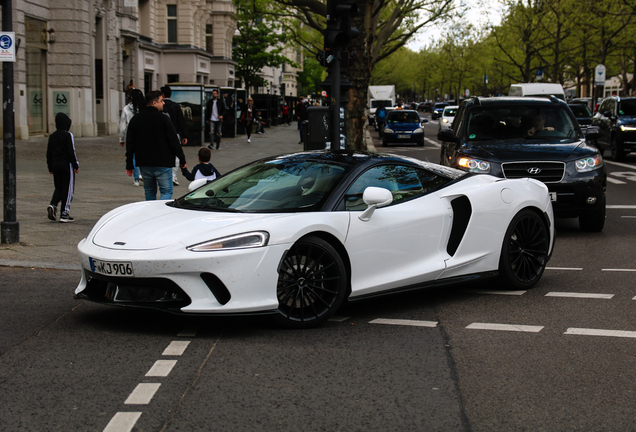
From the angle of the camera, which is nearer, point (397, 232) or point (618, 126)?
point (397, 232)

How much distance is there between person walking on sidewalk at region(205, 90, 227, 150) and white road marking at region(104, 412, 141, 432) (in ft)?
77.0

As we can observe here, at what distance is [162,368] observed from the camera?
4.59m

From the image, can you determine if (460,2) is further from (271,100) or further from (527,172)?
(527,172)

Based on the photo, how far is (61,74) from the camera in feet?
99.0

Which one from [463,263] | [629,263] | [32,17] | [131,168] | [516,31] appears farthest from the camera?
→ [516,31]

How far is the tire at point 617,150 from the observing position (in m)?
23.6

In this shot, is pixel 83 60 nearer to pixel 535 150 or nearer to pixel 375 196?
pixel 535 150

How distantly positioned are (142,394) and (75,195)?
10.2 meters

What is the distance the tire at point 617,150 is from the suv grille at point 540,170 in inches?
584

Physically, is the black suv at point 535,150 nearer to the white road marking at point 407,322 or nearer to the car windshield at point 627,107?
the white road marking at point 407,322

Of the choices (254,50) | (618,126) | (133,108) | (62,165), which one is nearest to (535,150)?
(62,165)

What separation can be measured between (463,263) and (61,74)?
26.6 metres

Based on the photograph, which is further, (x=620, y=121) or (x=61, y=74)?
(x=61, y=74)

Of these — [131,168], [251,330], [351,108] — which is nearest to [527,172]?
[131,168]
